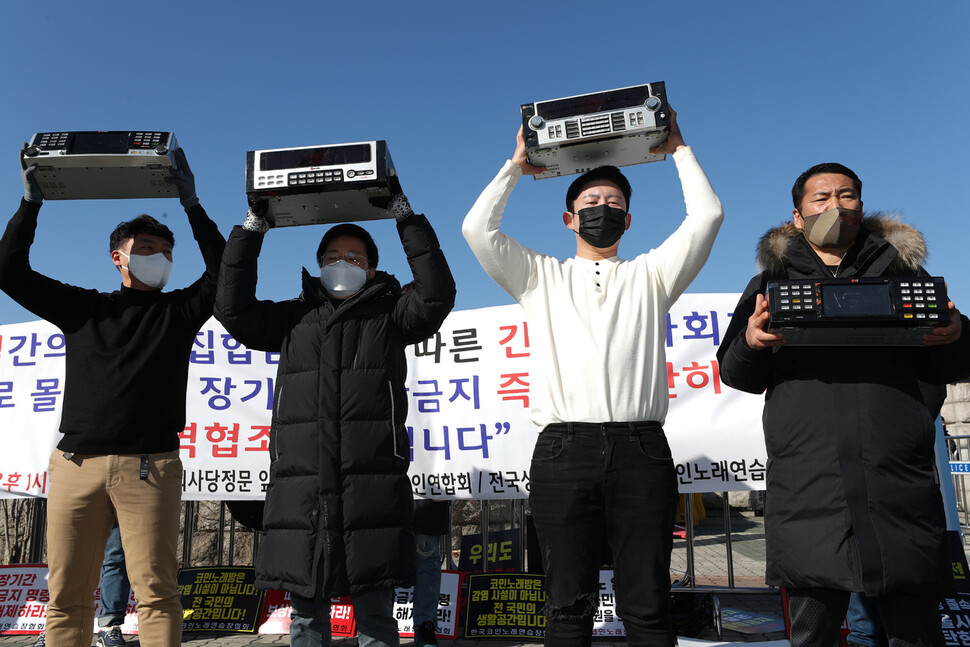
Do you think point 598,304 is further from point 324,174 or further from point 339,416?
point 324,174

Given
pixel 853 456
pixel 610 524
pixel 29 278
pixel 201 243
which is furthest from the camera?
pixel 201 243

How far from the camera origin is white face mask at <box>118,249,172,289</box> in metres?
3.36

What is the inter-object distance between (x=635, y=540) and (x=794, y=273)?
45.1 inches

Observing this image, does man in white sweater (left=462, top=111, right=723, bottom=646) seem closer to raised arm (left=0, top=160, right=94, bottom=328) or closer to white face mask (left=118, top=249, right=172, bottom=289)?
white face mask (left=118, top=249, right=172, bottom=289)

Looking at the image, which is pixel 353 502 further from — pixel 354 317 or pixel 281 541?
pixel 354 317

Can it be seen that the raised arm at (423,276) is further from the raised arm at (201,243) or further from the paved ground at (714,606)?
the paved ground at (714,606)

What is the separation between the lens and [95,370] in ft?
10.4

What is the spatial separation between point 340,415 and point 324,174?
3.32 ft

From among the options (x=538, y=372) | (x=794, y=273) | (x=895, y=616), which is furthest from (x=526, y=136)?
(x=895, y=616)

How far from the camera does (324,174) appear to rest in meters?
2.82

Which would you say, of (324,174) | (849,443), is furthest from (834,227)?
(324,174)

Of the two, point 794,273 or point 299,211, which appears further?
point 299,211

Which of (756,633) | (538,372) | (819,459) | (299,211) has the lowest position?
(756,633)

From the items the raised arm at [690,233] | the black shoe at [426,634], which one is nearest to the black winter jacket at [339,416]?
the raised arm at [690,233]
